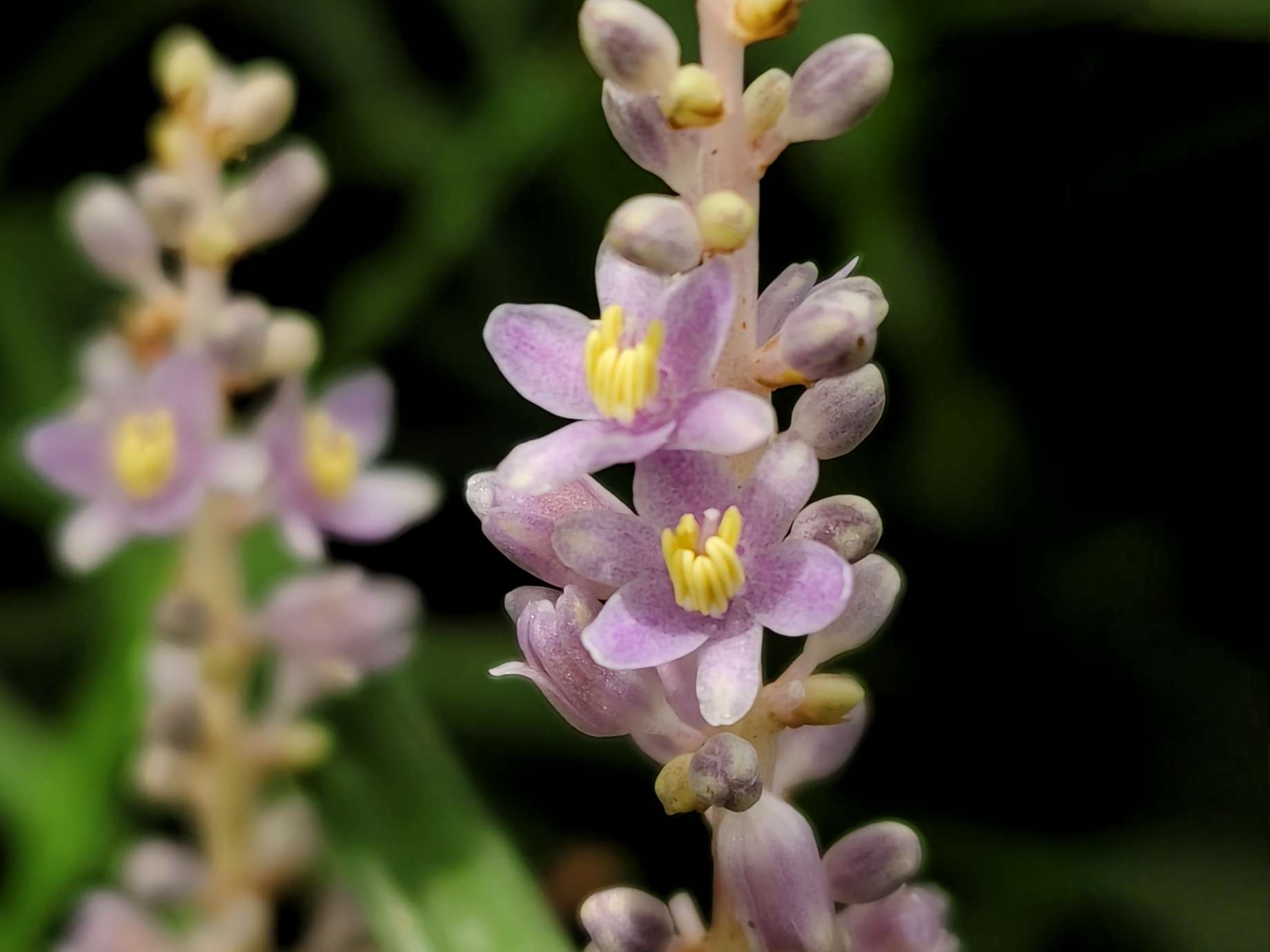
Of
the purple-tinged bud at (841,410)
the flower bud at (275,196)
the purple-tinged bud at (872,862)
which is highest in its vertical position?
the flower bud at (275,196)

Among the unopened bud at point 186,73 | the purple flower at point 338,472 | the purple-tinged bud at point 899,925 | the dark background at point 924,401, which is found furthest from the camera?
the dark background at point 924,401

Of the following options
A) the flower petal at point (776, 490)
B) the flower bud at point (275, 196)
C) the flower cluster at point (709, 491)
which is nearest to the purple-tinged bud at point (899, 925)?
the flower cluster at point (709, 491)

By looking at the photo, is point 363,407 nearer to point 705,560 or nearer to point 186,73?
point 186,73

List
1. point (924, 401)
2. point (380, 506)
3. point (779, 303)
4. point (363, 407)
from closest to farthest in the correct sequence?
point (779, 303) → point (380, 506) → point (363, 407) → point (924, 401)

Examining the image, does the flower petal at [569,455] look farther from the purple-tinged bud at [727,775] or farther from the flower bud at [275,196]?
the flower bud at [275,196]

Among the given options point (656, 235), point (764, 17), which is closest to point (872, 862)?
point (656, 235)

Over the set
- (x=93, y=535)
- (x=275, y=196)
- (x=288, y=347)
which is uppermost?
(x=275, y=196)
